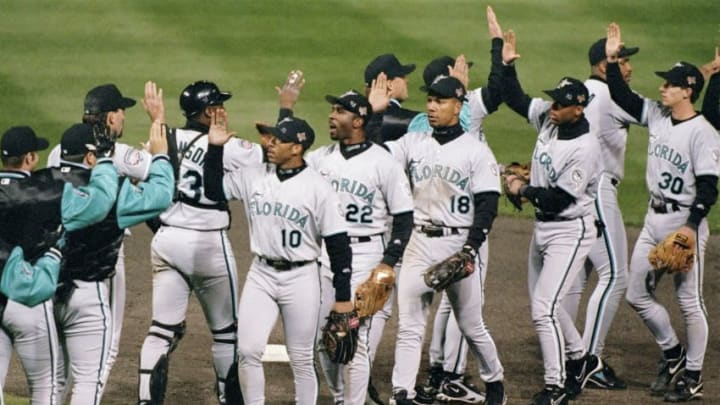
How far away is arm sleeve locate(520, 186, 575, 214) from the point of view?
25.6 ft

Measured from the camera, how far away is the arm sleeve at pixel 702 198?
786 cm

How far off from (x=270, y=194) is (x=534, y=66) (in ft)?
30.9

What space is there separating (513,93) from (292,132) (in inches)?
77.5

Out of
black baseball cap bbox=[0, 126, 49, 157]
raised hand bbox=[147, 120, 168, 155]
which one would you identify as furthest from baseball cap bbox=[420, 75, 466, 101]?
A: black baseball cap bbox=[0, 126, 49, 157]

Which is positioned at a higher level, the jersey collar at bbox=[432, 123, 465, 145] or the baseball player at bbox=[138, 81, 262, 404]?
the jersey collar at bbox=[432, 123, 465, 145]

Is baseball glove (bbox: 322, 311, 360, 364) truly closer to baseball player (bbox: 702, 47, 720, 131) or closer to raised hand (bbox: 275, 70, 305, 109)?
raised hand (bbox: 275, 70, 305, 109)

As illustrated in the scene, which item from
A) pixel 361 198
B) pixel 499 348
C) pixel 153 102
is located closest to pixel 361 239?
pixel 361 198

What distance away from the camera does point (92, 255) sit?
22.0 ft

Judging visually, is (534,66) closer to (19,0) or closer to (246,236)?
(246,236)

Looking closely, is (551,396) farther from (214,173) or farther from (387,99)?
(214,173)

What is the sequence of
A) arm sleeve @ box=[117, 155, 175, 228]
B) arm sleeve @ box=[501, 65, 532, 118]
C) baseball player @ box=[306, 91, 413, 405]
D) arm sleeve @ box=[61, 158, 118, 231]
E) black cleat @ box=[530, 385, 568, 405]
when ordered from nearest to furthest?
arm sleeve @ box=[61, 158, 118, 231]
arm sleeve @ box=[117, 155, 175, 228]
baseball player @ box=[306, 91, 413, 405]
black cleat @ box=[530, 385, 568, 405]
arm sleeve @ box=[501, 65, 532, 118]

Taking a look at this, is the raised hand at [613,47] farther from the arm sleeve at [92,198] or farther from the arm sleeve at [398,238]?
the arm sleeve at [92,198]

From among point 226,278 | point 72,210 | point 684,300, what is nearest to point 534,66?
point 684,300

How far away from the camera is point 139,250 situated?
1114cm
